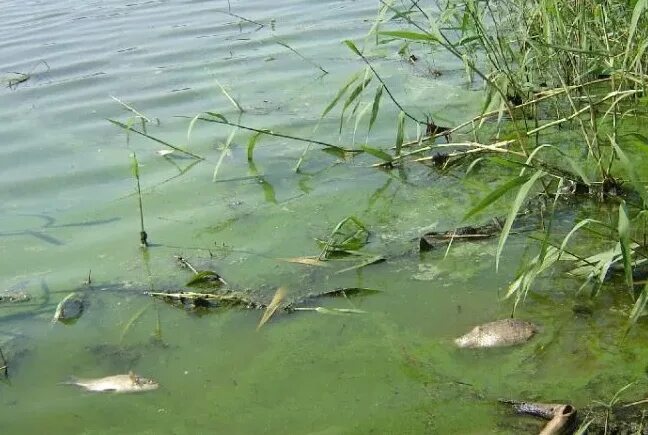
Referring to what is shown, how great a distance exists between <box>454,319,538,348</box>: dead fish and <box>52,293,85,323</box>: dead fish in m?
1.04

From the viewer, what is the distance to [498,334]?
1.93 m

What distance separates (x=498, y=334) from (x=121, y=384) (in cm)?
89

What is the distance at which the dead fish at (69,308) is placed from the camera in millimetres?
2234

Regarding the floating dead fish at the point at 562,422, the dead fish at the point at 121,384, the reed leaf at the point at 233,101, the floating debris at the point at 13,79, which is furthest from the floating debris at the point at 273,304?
the floating debris at the point at 13,79

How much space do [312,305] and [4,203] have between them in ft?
4.75

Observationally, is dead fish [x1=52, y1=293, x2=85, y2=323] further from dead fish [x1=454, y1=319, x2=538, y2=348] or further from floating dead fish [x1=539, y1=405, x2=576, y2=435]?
floating dead fish [x1=539, y1=405, x2=576, y2=435]

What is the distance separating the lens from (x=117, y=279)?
2.41m

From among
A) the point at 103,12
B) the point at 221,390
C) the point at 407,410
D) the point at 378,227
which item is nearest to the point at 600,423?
the point at 407,410

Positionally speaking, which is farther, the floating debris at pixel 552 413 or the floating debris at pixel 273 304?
the floating debris at pixel 273 304

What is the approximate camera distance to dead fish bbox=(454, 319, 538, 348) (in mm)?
1920

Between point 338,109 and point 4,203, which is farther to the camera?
point 338,109

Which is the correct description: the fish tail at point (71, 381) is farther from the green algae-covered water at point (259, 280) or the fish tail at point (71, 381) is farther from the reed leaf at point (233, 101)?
the reed leaf at point (233, 101)

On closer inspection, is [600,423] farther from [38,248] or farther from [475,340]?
[38,248]

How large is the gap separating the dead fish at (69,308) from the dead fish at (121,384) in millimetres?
322
